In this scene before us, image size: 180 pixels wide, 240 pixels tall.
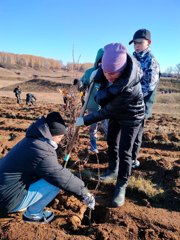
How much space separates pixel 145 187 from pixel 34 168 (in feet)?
6.03

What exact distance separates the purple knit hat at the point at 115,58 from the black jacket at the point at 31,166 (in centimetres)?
78

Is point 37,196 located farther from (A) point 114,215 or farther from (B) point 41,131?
(A) point 114,215

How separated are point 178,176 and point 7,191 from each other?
2.60 metres

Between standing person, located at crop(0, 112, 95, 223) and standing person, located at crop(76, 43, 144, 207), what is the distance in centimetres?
58

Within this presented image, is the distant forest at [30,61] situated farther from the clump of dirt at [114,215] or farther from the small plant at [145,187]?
the small plant at [145,187]

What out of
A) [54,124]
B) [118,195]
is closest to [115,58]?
[54,124]

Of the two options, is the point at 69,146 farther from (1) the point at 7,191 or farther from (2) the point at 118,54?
(2) the point at 118,54

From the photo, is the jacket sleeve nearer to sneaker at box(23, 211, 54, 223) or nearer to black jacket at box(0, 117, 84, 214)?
black jacket at box(0, 117, 84, 214)

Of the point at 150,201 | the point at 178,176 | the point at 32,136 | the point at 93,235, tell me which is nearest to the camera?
the point at 32,136

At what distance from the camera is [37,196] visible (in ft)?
9.84

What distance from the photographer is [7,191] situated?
9.09ft

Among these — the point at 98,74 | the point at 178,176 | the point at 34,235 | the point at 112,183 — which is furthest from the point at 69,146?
the point at 178,176

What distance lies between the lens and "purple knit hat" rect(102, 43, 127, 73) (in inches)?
109

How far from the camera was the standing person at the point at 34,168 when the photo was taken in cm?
266
